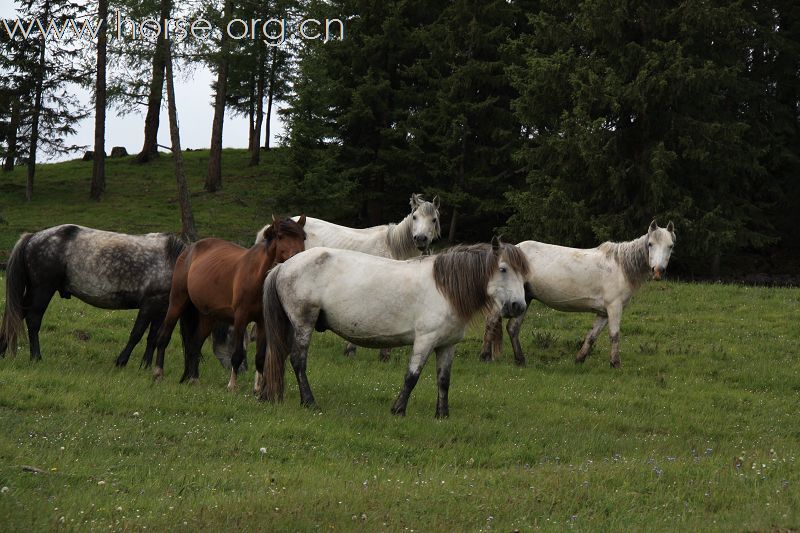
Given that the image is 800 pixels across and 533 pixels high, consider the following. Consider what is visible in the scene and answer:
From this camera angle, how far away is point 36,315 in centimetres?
1233

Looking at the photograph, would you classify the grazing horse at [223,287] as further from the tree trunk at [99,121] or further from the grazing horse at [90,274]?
the tree trunk at [99,121]

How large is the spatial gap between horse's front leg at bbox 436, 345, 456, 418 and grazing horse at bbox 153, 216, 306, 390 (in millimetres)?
2348

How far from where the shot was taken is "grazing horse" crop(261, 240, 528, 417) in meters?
10.2

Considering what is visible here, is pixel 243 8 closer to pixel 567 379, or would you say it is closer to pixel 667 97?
pixel 667 97

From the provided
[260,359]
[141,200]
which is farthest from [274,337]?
[141,200]

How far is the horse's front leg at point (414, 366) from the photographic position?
1015 centimetres

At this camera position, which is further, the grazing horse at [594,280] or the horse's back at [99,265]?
the grazing horse at [594,280]

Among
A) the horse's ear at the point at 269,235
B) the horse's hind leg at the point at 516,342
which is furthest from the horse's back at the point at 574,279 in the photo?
the horse's ear at the point at 269,235

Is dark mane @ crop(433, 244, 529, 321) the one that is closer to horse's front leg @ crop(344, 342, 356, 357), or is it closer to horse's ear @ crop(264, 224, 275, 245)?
horse's ear @ crop(264, 224, 275, 245)

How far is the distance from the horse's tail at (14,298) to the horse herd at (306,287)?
2 centimetres

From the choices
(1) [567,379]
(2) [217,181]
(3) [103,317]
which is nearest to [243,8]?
(2) [217,181]

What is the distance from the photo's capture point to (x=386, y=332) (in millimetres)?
10422

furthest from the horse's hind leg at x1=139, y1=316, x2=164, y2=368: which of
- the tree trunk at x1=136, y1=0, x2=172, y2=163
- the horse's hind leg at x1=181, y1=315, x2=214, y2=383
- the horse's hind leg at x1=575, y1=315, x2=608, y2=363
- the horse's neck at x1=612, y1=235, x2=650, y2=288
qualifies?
the tree trunk at x1=136, y1=0, x2=172, y2=163

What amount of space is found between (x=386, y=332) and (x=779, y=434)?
5.51 m
